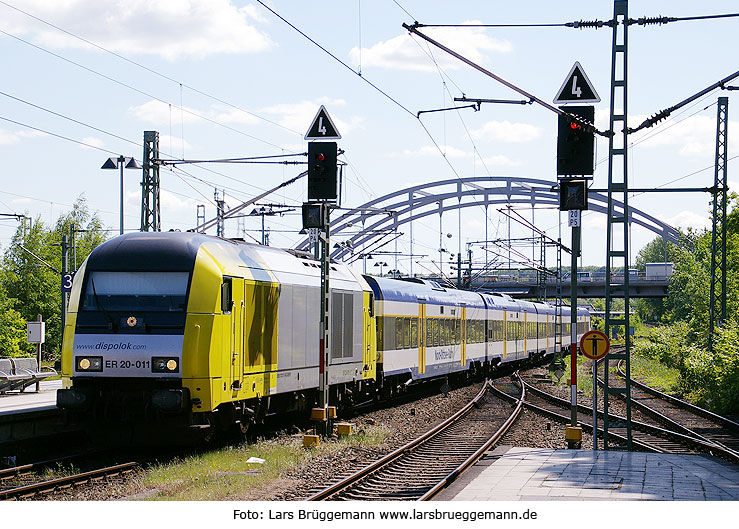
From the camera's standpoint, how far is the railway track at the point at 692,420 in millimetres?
20016

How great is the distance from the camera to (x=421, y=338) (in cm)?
2925

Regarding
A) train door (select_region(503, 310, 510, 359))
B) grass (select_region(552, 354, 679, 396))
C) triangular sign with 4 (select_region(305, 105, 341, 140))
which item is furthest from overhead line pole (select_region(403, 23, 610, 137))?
train door (select_region(503, 310, 510, 359))

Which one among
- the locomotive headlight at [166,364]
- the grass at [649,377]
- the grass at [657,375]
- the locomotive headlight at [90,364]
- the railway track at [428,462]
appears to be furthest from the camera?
the grass at [657,375]

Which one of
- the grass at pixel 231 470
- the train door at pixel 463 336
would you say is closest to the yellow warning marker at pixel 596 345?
the grass at pixel 231 470

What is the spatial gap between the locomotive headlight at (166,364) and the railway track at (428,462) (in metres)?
3.23

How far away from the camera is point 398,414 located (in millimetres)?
24156

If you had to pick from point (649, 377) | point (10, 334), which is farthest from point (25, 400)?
point (10, 334)

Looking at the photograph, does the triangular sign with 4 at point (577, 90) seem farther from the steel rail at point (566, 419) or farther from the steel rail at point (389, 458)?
the steel rail at point (566, 419)

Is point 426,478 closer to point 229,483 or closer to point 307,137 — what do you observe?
point 229,483

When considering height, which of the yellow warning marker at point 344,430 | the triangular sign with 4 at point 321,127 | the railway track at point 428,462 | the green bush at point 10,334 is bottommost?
the railway track at point 428,462

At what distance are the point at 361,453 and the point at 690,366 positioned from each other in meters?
16.7

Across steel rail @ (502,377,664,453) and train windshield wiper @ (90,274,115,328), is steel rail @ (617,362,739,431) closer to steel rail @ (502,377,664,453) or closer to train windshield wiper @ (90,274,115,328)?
steel rail @ (502,377,664,453)

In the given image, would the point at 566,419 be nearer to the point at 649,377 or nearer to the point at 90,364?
the point at 90,364

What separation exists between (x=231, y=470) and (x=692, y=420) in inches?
577
